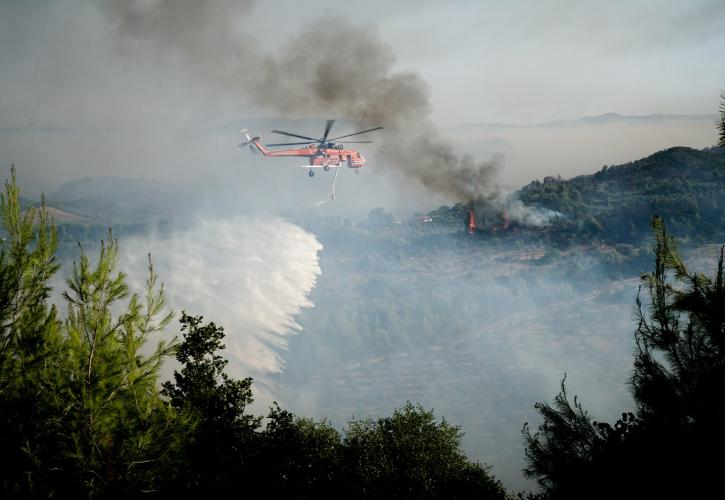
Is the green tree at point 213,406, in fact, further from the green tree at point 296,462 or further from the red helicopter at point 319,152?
the red helicopter at point 319,152

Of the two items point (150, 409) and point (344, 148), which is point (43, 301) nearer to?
point (150, 409)

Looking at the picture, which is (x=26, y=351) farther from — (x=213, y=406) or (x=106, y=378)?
(x=213, y=406)

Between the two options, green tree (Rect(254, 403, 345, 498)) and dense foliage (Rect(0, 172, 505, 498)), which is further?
green tree (Rect(254, 403, 345, 498))

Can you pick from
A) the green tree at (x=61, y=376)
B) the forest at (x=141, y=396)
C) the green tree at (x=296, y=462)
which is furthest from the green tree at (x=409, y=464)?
the green tree at (x=61, y=376)

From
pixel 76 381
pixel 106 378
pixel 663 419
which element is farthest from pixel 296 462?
pixel 663 419

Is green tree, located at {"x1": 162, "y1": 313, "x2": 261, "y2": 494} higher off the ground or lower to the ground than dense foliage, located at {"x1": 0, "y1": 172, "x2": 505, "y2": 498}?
lower

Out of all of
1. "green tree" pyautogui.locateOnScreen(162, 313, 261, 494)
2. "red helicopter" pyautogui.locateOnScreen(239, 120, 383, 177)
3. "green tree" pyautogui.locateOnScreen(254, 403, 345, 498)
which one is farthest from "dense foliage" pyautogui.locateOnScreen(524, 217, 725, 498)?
"red helicopter" pyautogui.locateOnScreen(239, 120, 383, 177)

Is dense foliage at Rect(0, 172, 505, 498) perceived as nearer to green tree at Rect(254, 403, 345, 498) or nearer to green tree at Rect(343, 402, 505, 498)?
green tree at Rect(254, 403, 345, 498)

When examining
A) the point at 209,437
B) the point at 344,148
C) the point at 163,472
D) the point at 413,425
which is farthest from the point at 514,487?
the point at 163,472

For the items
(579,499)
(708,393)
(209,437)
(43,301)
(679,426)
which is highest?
(43,301)
